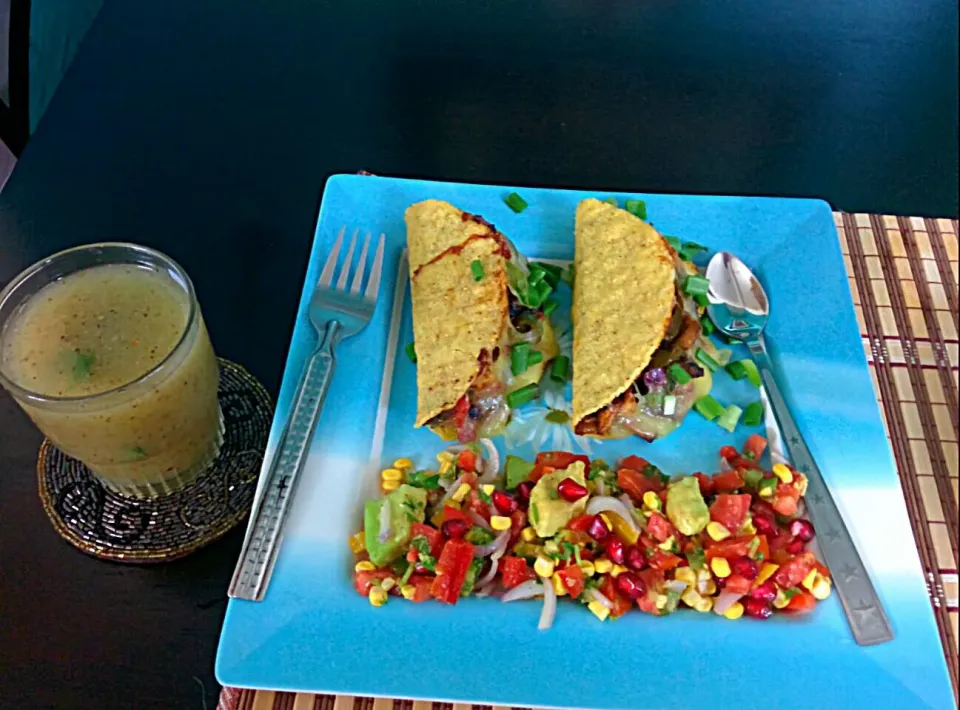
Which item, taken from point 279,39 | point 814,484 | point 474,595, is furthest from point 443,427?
point 279,39

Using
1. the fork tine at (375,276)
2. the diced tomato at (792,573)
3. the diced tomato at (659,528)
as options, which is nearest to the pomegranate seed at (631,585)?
the diced tomato at (659,528)

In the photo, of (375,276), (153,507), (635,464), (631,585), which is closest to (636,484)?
(635,464)

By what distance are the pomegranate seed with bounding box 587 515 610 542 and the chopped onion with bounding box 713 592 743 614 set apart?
301mm

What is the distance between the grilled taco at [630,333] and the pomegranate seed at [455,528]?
18.1 inches

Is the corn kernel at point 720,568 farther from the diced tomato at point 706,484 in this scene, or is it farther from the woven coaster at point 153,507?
the woven coaster at point 153,507

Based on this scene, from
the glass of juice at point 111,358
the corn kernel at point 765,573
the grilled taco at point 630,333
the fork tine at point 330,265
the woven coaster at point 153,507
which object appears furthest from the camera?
the fork tine at point 330,265

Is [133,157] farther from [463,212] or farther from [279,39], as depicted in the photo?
[463,212]

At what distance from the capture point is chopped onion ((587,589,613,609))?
1.93 m

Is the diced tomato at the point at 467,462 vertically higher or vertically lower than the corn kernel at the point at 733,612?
higher

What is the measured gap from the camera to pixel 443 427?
231 centimetres

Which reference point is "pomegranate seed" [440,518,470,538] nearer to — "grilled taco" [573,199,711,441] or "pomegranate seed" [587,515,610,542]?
"pomegranate seed" [587,515,610,542]

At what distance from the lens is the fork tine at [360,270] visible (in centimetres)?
250

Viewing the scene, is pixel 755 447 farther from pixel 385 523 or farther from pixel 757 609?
pixel 385 523

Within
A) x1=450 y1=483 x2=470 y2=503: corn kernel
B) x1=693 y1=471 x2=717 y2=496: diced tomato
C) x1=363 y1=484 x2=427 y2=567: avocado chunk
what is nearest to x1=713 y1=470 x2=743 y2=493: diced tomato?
x1=693 y1=471 x2=717 y2=496: diced tomato
